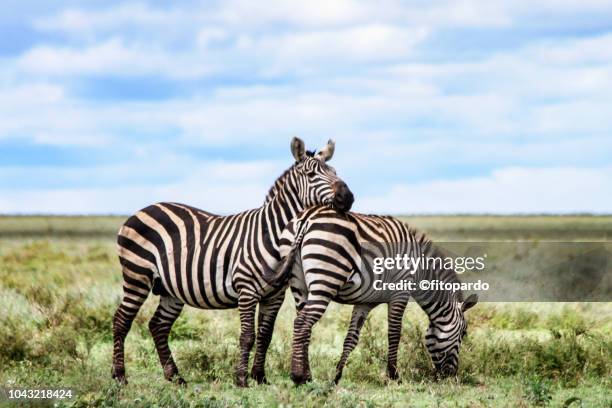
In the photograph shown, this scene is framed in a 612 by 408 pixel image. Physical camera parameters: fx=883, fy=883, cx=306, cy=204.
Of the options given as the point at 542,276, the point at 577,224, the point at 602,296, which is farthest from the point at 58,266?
the point at 577,224

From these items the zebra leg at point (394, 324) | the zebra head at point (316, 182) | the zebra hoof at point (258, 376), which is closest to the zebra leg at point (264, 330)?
the zebra hoof at point (258, 376)

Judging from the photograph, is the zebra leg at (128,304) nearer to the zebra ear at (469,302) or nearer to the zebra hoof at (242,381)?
the zebra hoof at (242,381)

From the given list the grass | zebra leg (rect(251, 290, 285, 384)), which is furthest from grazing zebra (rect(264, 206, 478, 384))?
the grass

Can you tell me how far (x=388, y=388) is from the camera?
1030 cm

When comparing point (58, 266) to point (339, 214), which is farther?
point (58, 266)

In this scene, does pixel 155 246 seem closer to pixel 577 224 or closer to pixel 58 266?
pixel 58 266

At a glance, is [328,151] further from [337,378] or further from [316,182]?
[337,378]

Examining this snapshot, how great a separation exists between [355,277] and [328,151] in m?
1.65

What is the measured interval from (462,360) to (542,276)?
36.5 ft

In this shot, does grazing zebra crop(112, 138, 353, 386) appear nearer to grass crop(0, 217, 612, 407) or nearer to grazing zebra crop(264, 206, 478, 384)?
grazing zebra crop(264, 206, 478, 384)

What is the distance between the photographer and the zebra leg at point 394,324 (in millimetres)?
10453

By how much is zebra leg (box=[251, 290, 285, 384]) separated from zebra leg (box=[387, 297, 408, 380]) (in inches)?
51.4

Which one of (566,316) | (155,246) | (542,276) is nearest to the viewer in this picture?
(155,246)

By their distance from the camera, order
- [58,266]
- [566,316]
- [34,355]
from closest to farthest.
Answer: [34,355] → [566,316] → [58,266]
